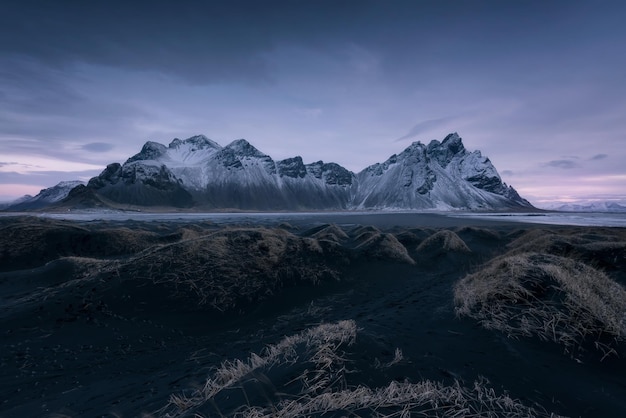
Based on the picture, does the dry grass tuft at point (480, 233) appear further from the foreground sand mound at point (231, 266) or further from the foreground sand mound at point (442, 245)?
the foreground sand mound at point (231, 266)

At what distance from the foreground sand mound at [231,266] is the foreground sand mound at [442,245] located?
1190cm

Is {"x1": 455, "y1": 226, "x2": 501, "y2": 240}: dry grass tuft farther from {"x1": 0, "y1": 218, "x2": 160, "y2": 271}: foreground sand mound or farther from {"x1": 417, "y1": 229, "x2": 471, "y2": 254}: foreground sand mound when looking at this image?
{"x1": 0, "y1": 218, "x2": 160, "y2": 271}: foreground sand mound

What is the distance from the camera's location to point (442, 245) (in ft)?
97.8

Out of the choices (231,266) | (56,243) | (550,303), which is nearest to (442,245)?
(231,266)

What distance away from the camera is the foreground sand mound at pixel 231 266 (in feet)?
50.2

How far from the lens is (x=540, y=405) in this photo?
5555mm

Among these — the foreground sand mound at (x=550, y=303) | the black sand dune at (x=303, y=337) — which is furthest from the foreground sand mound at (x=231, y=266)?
the foreground sand mound at (x=550, y=303)

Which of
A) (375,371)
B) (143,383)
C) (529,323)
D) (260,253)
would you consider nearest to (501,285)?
(529,323)

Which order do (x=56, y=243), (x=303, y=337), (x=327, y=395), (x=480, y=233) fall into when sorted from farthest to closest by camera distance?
(x=480, y=233) → (x=56, y=243) → (x=303, y=337) → (x=327, y=395)

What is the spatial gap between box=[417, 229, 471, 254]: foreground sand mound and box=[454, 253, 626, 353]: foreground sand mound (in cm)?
1741

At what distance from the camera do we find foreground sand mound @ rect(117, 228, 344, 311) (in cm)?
1530

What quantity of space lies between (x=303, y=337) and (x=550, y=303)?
23.7 ft

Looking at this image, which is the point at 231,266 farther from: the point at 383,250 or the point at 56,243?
the point at 56,243

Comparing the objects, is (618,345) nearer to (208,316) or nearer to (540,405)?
(540,405)
